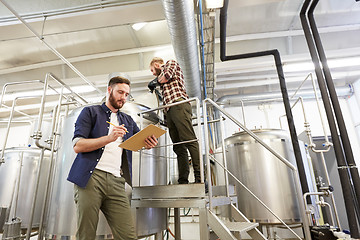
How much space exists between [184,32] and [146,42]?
2.17 metres

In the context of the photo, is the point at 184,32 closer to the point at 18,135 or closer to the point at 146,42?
the point at 146,42

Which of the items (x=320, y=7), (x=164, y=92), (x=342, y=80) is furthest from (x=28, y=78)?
(x=342, y=80)

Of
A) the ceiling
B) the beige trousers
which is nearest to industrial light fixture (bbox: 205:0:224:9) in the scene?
the ceiling

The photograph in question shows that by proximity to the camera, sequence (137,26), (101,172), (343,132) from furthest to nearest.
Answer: (137,26) → (343,132) → (101,172)

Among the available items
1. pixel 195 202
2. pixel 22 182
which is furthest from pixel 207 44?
pixel 22 182

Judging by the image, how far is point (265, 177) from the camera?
3.32m

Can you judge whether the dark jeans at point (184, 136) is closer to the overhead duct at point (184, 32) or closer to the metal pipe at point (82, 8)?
the overhead duct at point (184, 32)

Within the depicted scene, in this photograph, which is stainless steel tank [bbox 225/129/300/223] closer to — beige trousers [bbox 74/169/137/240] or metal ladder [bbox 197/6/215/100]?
metal ladder [bbox 197/6/215/100]

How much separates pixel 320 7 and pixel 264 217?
413cm

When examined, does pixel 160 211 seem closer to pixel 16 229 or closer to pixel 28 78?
pixel 16 229

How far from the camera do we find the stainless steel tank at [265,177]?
3176 mm

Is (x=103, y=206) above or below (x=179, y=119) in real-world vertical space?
below

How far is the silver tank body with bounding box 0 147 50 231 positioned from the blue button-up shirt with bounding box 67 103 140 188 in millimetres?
2560

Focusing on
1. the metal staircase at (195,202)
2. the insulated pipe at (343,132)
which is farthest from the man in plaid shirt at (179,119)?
the insulated pipe at (343,132)
